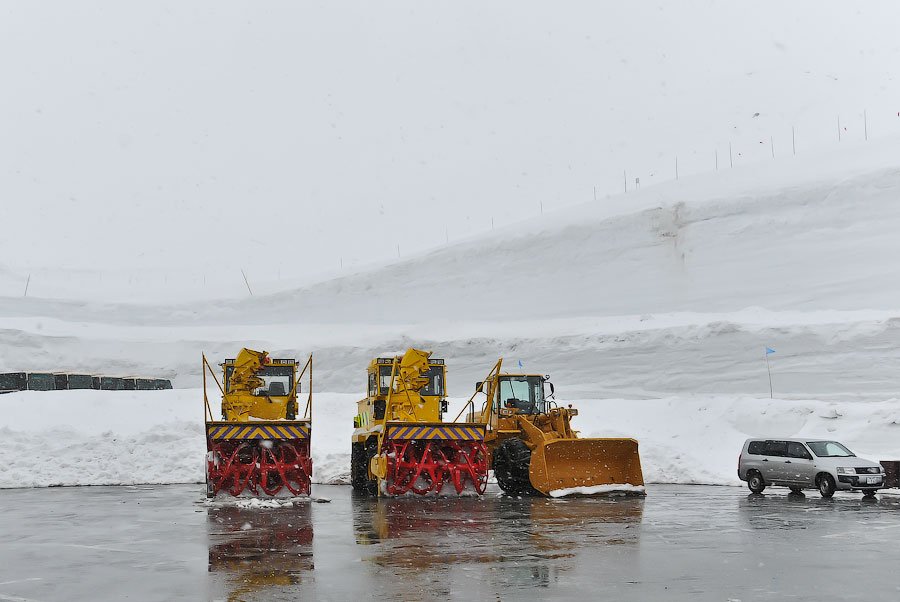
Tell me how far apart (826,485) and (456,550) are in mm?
10769

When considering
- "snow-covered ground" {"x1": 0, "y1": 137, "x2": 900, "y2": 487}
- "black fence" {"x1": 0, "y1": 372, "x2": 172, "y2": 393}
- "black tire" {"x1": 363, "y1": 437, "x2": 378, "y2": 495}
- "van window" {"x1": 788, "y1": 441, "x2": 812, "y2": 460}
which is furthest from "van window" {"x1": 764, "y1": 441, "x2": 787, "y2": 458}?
"black fence" {"x1": 0, "y1": 372, "x2": 172, "y2": 393}

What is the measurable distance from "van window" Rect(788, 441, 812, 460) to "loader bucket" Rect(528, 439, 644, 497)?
11.5 feet

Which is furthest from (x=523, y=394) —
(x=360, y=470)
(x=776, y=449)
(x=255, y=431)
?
(x=255, y=431)

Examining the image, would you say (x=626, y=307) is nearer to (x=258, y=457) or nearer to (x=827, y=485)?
(x=827, y=485)

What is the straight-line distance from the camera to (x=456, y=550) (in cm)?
1073

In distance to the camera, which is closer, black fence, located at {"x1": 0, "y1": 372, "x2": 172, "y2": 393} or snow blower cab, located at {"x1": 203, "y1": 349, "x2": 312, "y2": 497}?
snow blower cab, located at {"x1": 203, "y1": 349, "x2": 312, "y2": 497}

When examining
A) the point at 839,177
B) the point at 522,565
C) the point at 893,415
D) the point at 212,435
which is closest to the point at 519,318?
the point at 839,177

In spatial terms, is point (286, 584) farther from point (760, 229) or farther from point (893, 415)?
point (760, 229)

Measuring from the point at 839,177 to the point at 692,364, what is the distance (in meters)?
16.6

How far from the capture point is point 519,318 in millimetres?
51031

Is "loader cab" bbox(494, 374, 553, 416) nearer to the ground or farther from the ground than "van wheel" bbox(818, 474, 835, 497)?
farther from the ground

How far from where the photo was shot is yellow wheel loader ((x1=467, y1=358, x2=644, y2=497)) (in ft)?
60.1

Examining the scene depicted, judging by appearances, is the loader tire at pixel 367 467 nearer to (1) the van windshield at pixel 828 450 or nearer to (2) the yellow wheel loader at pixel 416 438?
(2) the yellow wheel loader at pixel 416 438

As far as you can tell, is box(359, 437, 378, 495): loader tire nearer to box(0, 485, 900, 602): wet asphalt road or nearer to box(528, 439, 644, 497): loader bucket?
box(0, 485, 900, 602): wet asphalt road
